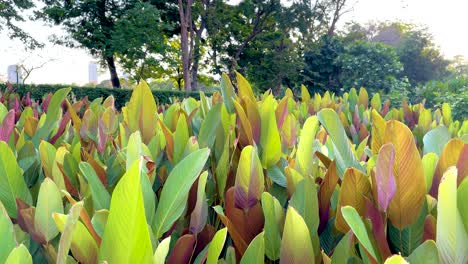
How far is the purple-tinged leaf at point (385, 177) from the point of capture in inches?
24.3

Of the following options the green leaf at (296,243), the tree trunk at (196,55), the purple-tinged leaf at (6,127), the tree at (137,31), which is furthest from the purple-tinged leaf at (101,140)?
Answer: the tree trunk at (196,55)

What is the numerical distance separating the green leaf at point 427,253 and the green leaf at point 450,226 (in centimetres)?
1

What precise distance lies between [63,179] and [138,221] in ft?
1.69

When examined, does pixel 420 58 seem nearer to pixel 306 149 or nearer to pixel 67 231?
pixel 306 149

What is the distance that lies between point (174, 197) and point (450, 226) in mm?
383

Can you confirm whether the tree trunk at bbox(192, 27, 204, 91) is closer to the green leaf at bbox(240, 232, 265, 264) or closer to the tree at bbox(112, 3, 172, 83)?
the tree at bbox(112, 3, 172, 83)

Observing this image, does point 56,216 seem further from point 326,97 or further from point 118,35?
point 118,35

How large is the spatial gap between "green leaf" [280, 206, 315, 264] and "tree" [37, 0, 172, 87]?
23.2 metres

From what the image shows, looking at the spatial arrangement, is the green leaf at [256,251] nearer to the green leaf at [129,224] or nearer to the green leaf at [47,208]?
the green leaf at [129,224]

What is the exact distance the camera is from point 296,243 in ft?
1.94

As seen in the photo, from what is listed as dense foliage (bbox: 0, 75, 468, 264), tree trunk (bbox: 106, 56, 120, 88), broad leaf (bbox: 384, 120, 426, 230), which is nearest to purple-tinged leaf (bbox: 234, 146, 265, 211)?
dense foliage (bbox: 0, 75, 468, 264)

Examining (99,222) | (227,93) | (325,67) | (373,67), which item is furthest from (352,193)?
(325,67)

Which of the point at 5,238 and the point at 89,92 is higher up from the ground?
the point at 5,238

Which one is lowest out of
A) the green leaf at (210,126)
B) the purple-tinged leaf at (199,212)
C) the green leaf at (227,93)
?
the purple-tinged leaf at (199,212)
